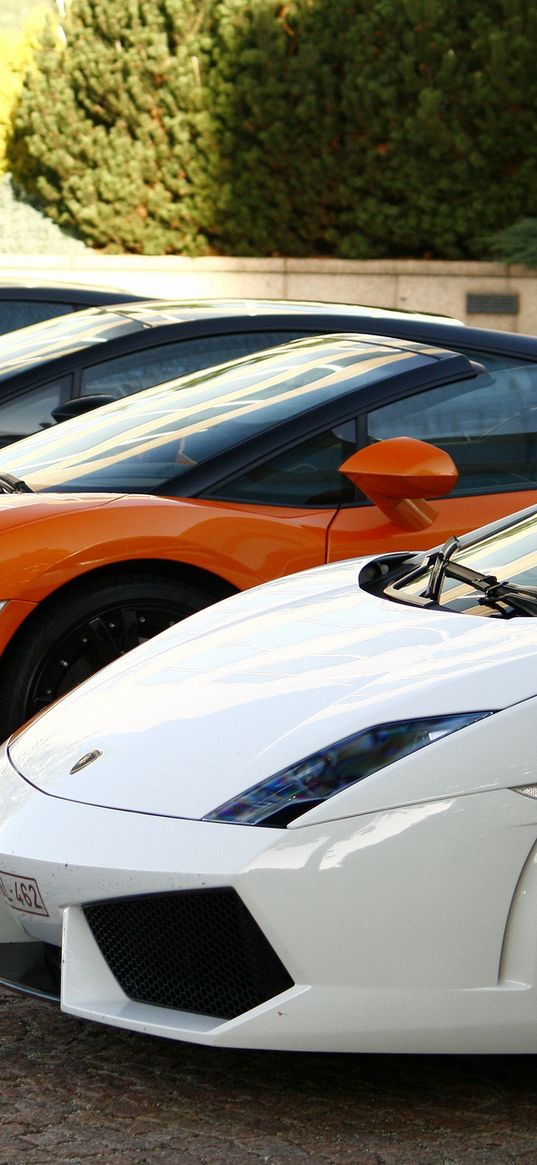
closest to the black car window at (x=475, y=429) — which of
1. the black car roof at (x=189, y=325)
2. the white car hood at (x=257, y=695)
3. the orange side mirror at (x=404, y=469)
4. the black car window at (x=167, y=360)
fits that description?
the black car roof at (x=189, y=325)

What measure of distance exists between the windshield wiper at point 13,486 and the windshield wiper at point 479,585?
1667mm

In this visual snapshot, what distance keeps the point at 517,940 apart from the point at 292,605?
3.73ft

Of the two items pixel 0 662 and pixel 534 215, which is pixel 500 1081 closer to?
pixel 0 662

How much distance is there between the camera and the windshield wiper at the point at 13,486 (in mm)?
4793

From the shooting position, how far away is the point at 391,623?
310cm

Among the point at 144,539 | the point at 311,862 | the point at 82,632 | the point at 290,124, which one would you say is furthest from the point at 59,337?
the point at 290,124

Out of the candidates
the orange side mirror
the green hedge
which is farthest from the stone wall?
the orange side mirror

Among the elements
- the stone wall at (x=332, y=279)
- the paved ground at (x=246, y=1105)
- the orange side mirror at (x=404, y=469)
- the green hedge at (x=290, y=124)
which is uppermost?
the green hedge at (x=290, y=124)

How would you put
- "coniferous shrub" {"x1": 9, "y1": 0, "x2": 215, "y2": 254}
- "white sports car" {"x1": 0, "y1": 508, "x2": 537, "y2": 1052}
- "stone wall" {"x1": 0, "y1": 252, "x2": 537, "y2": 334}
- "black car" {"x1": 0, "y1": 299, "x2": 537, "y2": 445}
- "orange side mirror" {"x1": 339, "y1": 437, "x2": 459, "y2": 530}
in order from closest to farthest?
"white sports car" {"x1": 0, "y1": 508, "x2": 537, "y2": 1052}
"orange side mirror" {"x1": 339, "y1": 437, "x2": 459, "y2": 530}
"black car" {"x1": 0, "y1": 299, "x2": 537, "y2": 445}
"stone wall" {"x1": 0, "y1": 252, "x2": 537, "y2": 334}
"coniferous shrub" {"x1": 9, "y1": 0, "x2": 215, "y2": 254}

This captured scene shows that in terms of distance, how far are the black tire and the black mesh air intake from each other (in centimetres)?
162

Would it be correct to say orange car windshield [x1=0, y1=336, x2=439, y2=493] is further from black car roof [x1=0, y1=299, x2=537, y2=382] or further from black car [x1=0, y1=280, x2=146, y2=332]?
black car [x1=0, y1=280, x2=146, y2=332]

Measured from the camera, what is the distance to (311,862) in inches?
98.0

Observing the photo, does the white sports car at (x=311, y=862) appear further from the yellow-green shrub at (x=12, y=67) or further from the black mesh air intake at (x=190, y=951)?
the yellow-green shrub at (x=12, y=67)

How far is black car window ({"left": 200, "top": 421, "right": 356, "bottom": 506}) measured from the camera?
470 centimetres
